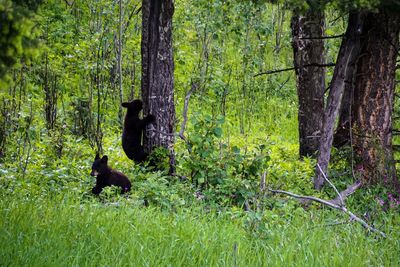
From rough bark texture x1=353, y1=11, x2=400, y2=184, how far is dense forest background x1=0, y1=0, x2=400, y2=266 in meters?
0.02

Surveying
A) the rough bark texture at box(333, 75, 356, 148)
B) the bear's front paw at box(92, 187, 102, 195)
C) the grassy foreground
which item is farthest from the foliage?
the rough bark texture at box(333, 75, 356, 148)

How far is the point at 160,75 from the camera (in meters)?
9.54

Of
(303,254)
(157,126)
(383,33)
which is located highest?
(383,33)

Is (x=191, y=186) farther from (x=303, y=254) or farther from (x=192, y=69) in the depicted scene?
(x=192, y=69)

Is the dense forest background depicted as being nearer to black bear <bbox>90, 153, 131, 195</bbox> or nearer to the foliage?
the foliage

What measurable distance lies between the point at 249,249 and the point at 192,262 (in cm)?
79

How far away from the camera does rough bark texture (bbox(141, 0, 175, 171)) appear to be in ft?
31.0

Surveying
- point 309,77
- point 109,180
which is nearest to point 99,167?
point 109,180

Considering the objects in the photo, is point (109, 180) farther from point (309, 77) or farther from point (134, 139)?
point (309, 77)

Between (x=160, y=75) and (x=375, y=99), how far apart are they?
319cm

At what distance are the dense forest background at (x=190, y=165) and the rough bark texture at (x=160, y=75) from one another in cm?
8

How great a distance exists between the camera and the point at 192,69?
15.5 meters

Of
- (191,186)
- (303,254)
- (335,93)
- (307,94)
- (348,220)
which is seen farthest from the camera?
(307,94)

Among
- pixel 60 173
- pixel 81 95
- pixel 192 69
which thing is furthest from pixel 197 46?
pixel 60 173
